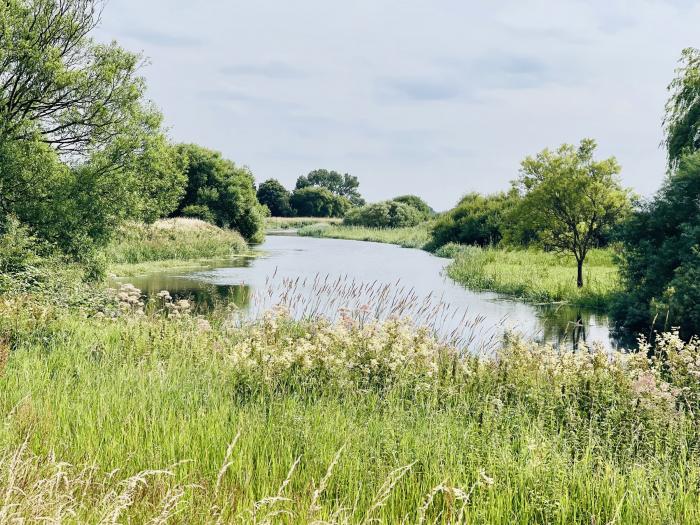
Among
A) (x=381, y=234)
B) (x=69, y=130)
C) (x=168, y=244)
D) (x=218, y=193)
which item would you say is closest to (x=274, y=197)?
(x=381, y=234)

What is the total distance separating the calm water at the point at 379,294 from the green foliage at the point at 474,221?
19.0 feet

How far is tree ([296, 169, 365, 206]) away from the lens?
135m

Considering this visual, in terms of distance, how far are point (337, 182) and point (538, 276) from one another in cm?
11394

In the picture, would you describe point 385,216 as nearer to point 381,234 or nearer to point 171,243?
point 381,234

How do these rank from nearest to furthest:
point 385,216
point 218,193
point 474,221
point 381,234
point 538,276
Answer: point 538,276 → point 474,221 → point 218,193 → point 381,234 → point 385,216

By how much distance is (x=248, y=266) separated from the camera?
30.4m

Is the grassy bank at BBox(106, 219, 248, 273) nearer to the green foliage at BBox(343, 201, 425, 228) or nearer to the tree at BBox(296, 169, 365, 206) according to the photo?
the green foliage at BBox(343, 201, 425, 228)

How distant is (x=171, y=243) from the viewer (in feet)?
114

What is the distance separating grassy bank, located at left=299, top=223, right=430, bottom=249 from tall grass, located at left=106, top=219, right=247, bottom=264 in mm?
16722

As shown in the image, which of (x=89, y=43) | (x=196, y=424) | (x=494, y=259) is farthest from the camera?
(x=494, y=259)

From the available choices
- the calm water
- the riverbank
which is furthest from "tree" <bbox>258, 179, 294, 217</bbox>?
the riverbank

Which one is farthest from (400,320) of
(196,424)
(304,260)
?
(304,260)

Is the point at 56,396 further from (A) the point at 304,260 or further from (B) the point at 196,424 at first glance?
(A) the point at 304,260

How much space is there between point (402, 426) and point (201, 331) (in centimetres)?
466
